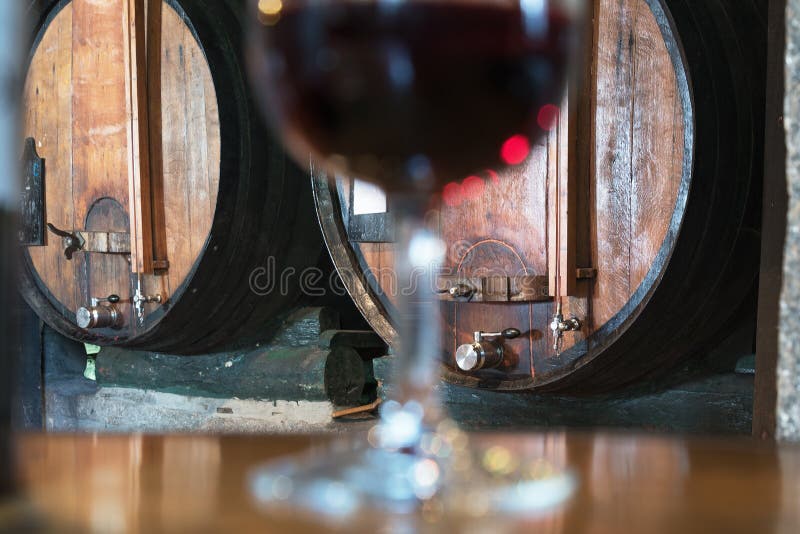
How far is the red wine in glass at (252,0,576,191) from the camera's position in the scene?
459 millimetres

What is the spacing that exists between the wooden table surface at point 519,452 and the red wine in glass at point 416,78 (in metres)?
0.19

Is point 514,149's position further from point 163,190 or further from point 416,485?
point 163,190

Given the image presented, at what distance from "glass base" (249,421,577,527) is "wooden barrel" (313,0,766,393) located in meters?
1.26

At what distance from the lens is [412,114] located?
0.47m

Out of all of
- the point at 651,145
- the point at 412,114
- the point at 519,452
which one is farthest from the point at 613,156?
the point at 412,114

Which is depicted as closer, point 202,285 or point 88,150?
point 202,285

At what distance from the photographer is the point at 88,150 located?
3338 millimetres

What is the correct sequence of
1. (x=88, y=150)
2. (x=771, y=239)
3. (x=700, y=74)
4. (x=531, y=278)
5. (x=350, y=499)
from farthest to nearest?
(x=88, y=150)
(x=531, y=278)
(x=700, y=74)
(x=771, y=239)
(x=350, y=499)

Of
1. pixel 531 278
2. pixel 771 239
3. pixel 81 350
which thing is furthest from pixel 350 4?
pixel 81 350

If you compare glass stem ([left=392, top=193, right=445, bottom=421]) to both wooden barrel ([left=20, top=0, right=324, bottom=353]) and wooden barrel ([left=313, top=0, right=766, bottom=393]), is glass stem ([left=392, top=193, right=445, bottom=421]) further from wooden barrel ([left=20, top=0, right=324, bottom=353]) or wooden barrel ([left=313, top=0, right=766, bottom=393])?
wooden barrel ([left=20, top=0, right=324, bottom=353])

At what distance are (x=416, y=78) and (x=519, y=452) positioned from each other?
259 millimetres

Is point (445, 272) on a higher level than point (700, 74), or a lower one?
lower

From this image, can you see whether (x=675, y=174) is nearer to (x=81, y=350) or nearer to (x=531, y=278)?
(x=531, y=278)

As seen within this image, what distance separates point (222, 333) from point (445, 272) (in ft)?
4.01
